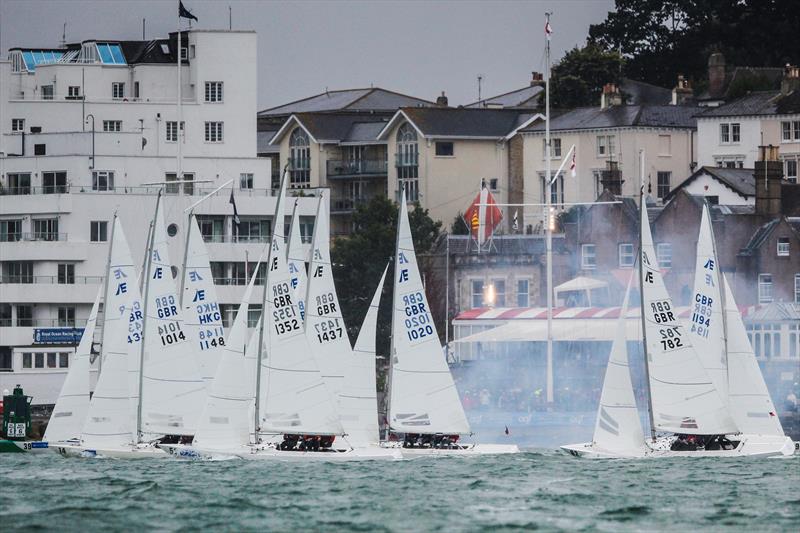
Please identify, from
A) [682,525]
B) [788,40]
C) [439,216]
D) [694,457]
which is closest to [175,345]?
[694,457]

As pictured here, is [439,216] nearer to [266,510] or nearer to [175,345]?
[175,345]

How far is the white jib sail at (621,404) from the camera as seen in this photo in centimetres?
6869

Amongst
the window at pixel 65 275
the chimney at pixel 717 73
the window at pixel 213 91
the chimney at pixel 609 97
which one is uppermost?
the chimney at pixel 717 73

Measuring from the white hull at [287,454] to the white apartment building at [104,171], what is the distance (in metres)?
30.1

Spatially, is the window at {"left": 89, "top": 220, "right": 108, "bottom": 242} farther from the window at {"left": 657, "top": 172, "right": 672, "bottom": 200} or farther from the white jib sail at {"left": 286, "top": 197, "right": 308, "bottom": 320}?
the window at {"left": 657, "top": 172, "right": 672, "bottom": 200}

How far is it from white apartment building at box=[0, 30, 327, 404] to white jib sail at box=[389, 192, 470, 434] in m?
30.8

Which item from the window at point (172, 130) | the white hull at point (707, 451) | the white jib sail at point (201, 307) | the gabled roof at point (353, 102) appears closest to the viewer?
the white hull at point (707, 451)

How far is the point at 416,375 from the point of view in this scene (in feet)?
228

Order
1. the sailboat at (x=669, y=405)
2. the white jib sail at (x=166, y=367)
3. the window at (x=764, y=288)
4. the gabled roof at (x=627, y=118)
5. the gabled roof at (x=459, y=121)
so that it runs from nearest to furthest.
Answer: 1. the sailboat at (x=669, y=405)
2. the white jib sail at (x=166, y=367)
3. the window at (x=764, y=288)
4. the gabled roof at (x=627, y=118)
5. the gabled roof at (x=459, y=121)

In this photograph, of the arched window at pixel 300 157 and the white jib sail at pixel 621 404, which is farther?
the arched window at pixel 300 157

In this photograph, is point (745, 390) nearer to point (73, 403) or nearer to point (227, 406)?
point (227, 406)

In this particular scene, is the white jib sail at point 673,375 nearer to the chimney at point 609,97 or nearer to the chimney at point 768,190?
the chimney at point 768,190

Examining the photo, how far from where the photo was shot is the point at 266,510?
55.9m

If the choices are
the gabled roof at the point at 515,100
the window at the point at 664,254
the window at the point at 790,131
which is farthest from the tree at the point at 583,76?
the window at the point at 664,254
